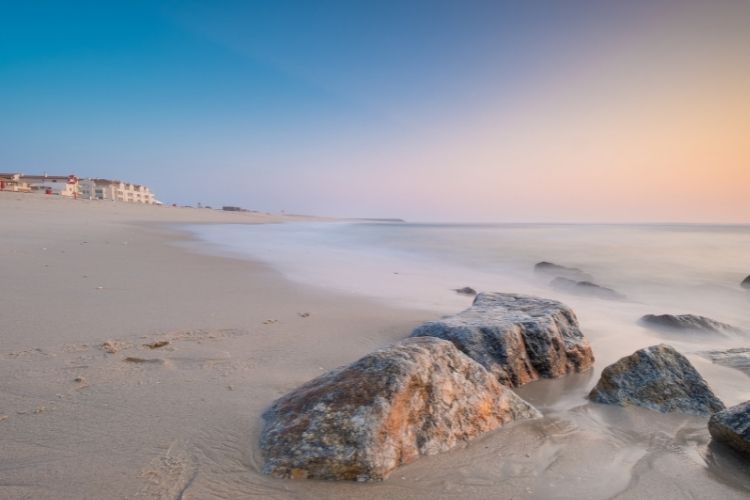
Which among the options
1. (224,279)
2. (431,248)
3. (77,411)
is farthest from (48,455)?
(431,248)

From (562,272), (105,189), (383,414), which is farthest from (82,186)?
(383,414)

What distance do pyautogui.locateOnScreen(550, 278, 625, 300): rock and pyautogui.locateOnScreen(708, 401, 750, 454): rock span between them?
6637 millimetres

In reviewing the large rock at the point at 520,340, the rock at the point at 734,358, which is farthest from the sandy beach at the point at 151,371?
the rock at the point at 734,358

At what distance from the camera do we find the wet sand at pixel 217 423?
225cm

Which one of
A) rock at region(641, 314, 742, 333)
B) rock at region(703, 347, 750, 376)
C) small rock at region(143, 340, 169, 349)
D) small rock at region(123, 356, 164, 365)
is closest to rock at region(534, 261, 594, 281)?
rock at region(641, 314, 742, 333)

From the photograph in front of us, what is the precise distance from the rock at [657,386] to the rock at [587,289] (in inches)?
229

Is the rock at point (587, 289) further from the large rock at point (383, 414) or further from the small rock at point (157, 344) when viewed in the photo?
the small rock at point (157, 344)

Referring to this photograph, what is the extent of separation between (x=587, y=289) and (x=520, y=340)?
6.44 meters

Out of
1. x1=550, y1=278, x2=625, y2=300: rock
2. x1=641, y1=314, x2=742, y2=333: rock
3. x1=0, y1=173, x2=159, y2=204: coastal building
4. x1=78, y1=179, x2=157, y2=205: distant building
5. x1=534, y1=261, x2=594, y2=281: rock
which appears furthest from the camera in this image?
x1=78, y1=179, x2=157, y2=205: distant building

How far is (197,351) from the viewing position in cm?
400

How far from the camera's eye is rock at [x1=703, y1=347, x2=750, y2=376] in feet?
14.8

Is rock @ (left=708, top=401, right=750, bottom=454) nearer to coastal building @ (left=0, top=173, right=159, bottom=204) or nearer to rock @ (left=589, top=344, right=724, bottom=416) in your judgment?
rock @ (left=589, top=344, right=724, bottom=416)

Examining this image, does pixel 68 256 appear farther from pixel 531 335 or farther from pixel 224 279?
pixel 531 335

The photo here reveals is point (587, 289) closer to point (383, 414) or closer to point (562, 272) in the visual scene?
point (562, 272)
